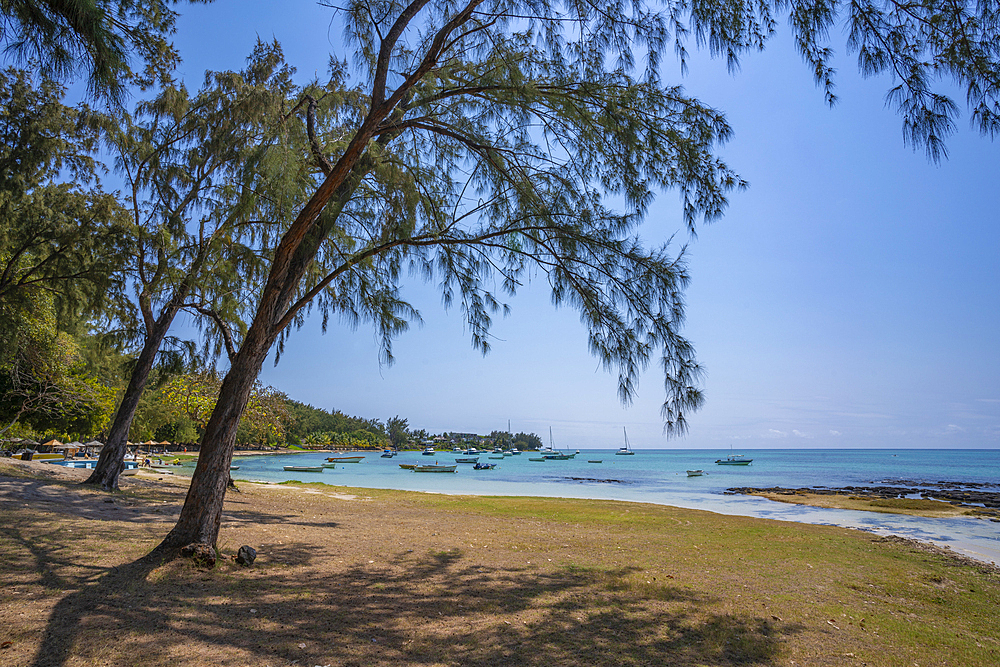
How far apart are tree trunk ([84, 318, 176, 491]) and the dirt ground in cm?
170

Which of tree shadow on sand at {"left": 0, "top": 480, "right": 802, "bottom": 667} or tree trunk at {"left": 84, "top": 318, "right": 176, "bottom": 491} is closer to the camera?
tree shadow on sand at {"left": 0, "top": 480, "right": 802, "bottom": 667}

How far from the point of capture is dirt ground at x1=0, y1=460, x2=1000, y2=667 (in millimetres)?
3082

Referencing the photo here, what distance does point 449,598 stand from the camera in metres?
4.25

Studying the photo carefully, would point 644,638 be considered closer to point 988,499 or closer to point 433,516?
point 433,516

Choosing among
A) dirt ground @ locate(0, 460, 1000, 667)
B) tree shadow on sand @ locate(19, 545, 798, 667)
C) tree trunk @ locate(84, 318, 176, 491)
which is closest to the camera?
tree shadow on sand @ locate(19, 545, 798, 667)

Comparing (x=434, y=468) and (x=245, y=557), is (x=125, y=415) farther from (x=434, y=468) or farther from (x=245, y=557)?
(x=434, y=468)

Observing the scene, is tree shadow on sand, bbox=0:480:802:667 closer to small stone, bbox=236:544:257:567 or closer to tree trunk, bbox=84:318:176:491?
small stone, bbox=236:544:257:567

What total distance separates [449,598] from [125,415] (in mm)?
8436

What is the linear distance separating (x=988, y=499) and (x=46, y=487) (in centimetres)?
3384

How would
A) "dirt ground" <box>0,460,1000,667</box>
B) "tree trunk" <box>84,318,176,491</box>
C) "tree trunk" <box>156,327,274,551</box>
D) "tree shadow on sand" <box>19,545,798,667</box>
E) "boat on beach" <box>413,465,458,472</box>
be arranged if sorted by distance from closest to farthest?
1. "tree shadow on sand" <box>19,545,798,667</box>
2. "dirt ground" <box>0,460,1000,667</box>
3. "tree trunk" <box>156,327,274,551</box>
4. "tree trunk" <box>84,318,176,491</box>
5. "boat on beach" <box>413,465,458,472</box>

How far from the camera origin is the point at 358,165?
5590 millimetres

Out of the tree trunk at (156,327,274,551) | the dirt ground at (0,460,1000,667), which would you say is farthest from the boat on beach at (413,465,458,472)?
the tree trunk at (156,327,274,551)

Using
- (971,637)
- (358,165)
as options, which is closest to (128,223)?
(358,165)

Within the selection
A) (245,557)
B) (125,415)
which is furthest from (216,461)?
(125,415)
